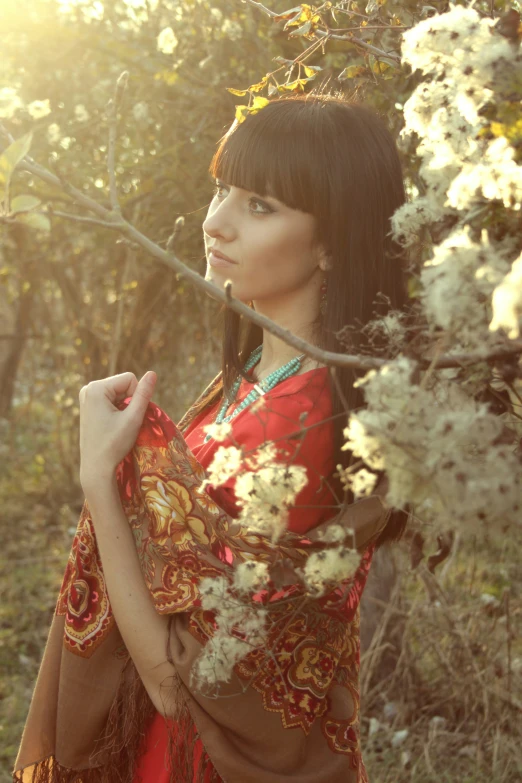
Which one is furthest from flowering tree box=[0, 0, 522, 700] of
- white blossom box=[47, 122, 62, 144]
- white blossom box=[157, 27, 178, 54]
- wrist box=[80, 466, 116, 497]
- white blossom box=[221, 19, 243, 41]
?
white blossom box=[47, 122, 62, 144]

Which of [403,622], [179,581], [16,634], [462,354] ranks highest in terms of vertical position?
[462,354]

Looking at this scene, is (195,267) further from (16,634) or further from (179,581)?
(179,581)

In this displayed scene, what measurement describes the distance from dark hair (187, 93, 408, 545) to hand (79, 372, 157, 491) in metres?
0.32

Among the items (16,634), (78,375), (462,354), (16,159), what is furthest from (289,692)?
(78,375)

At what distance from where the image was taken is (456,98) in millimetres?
799

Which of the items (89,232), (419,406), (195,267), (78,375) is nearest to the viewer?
(419,406)

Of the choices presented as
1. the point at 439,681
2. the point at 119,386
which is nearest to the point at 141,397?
the point at 119,386

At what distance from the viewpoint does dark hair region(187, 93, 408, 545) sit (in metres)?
1.42

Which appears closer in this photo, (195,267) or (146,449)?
(146,449)

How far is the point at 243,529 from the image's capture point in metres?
1.33

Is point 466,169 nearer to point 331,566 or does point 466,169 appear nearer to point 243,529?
point 331,566

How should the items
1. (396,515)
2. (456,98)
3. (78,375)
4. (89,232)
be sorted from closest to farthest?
(456,98) < (396,515) < (89,232) < (78,375)

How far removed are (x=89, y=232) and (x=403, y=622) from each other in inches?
92.3

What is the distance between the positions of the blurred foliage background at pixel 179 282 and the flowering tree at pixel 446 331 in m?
0.73
